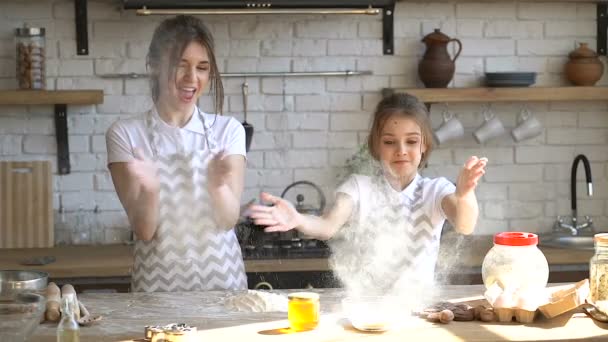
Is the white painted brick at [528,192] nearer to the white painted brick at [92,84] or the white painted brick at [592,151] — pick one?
the white painted brick at [592,151]

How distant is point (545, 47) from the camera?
16.1 feet

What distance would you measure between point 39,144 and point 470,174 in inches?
94.7

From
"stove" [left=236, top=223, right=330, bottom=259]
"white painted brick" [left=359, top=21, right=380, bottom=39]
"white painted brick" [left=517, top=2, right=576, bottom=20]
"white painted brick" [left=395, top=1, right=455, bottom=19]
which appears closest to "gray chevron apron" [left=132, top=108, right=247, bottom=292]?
"stove" [left=236, top=223, right=330, bottom=259]

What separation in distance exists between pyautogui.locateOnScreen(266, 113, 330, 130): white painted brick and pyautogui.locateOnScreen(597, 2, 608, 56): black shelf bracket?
1.34m

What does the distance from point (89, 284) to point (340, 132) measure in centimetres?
135

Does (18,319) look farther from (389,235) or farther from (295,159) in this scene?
(295,159)

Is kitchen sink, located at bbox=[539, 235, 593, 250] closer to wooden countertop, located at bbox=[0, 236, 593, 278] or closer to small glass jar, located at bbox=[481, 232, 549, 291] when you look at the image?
wooden countertop, located at bbox=[0, 236, 593, 278]

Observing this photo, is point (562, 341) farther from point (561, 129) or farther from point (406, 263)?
point (561, 129)

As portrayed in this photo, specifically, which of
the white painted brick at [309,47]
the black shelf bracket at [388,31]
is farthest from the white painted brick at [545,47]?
the white painted brick at [309,47]

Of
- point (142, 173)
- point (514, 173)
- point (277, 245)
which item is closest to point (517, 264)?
point (142, 173)

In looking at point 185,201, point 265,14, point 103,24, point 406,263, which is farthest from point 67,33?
point 406,263

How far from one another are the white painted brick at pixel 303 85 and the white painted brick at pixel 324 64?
0.05 metres

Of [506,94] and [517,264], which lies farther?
[506,94]

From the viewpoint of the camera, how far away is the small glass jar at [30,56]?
444 centimetres
